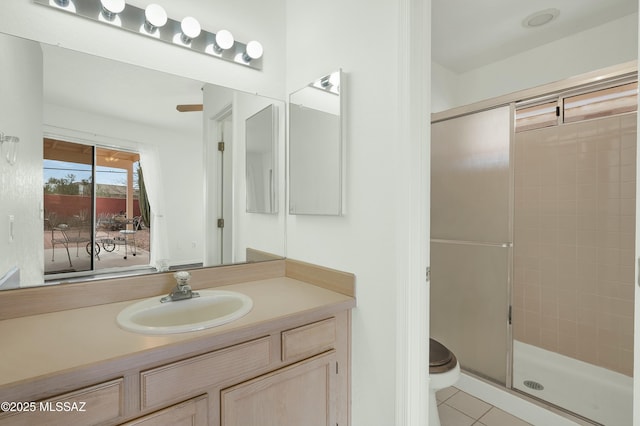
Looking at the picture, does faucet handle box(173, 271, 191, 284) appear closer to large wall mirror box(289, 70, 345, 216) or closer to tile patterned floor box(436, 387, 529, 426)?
large wall mirror box(289, 70, 345, 216)

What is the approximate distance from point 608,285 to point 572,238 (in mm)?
363

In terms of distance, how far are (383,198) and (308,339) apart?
25.3 inches

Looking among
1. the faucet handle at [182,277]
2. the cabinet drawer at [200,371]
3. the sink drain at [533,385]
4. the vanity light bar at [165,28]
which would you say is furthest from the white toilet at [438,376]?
the vanity light bar at [165,28]

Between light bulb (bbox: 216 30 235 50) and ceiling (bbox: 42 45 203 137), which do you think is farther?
light bulb (bbox: 216 30 235 50)

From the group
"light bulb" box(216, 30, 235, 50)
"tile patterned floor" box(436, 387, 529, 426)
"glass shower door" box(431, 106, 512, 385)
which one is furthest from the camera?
"glass shower door" box(431, 106, 512, 385)

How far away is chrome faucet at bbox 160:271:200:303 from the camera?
4.20ft

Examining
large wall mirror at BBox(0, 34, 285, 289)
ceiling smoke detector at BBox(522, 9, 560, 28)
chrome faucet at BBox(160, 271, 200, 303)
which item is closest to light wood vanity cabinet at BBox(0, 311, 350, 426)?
chrome faucet at BBox(160, 271, 200, 303)

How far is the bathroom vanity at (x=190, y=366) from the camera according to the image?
75 centimetres

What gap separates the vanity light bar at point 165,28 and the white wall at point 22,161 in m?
0.25

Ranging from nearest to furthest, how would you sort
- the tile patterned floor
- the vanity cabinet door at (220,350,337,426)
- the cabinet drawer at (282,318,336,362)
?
the vanity cabinet door at (220,350,337,426)
the cabinet drawer at (282,318,336,362)
the tile patterned floor

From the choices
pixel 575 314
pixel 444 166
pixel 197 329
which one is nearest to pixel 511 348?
pixel 575 314

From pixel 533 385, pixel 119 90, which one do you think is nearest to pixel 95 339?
pixel 119 90

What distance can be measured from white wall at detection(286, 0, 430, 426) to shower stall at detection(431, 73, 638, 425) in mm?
1194

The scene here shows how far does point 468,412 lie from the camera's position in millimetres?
1892
